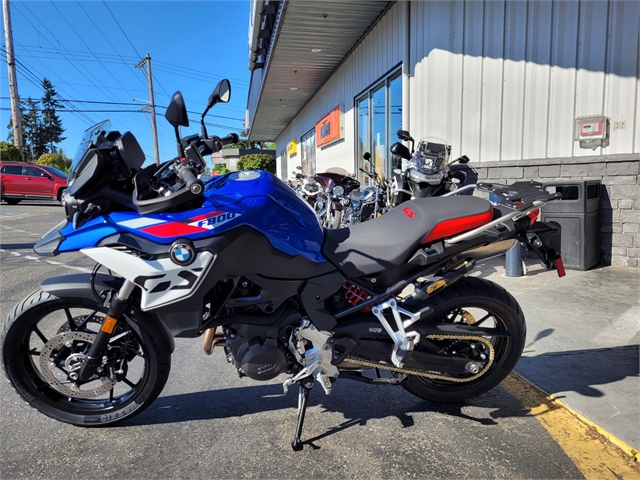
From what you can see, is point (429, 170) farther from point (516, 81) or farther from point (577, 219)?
point (516, 81)

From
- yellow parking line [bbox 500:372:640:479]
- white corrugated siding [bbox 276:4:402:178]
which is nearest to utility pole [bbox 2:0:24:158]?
white corrugated siding [bbox 276:4:402:178]

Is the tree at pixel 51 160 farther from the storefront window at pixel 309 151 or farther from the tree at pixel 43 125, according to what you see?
the tree at pixel 43 125

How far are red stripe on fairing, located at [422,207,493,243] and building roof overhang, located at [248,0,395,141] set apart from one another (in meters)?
8.00

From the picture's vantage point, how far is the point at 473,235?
86.0 inches

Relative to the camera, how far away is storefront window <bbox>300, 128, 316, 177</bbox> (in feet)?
61.2

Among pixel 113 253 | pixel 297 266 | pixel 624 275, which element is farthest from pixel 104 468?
pixel 624 275

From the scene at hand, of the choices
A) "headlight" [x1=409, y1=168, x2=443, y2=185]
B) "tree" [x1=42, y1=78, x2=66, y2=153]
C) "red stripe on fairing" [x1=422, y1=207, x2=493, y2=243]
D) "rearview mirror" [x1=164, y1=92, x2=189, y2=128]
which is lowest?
"red stripe on fairing" [x1=422, y1=207, x2=493, y2=243]

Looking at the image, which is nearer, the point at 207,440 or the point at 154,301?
the point at 154,301

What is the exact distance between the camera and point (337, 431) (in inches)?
93.7

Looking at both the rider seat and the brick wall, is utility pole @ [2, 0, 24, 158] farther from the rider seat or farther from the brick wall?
the rider seat

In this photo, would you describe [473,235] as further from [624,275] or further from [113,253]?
[624,275]

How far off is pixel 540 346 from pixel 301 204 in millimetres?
2289

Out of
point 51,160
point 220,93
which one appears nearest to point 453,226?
point 220,93

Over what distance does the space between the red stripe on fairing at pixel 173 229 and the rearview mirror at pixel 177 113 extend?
17.8 inches
